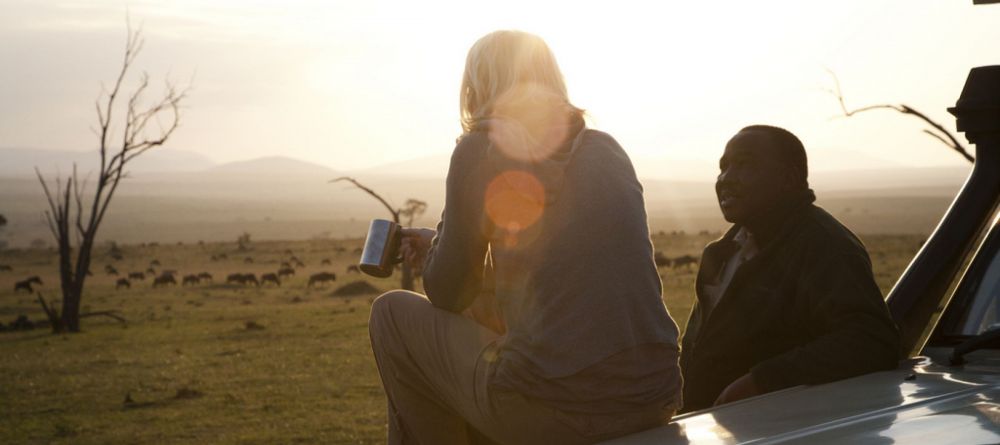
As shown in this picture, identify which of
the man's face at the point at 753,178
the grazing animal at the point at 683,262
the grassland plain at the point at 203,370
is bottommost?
the grazing animal at the point at 683,262

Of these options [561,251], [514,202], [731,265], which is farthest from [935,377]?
[731,265]

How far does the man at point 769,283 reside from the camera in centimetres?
314

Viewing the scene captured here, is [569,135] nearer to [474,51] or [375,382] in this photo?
[474,51]

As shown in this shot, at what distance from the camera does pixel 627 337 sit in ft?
8.80

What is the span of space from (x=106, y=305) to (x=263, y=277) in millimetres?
6183

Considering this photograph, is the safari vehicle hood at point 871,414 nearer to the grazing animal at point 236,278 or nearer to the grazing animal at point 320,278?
the grazing animal at point 320,278

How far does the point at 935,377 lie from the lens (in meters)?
2.42

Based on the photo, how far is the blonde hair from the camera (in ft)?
9.18

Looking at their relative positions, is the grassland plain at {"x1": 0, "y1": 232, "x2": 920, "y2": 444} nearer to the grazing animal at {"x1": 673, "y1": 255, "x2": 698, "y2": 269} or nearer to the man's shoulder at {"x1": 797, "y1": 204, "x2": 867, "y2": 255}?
the grazing animal at {"x1": 673, "y1": 255, "x2": 698, "y2": 269}

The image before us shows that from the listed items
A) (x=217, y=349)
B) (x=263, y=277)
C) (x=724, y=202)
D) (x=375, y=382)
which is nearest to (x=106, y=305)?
(x=263, y=277)

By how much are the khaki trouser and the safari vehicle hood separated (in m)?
0.36

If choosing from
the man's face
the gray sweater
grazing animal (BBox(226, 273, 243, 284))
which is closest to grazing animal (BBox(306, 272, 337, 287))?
grazing animal (BBox(226, 273, 243, 284))

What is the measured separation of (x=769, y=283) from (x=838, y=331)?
419mm

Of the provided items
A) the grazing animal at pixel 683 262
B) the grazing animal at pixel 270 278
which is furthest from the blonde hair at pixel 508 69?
the grazing animal at pixel 683 262
